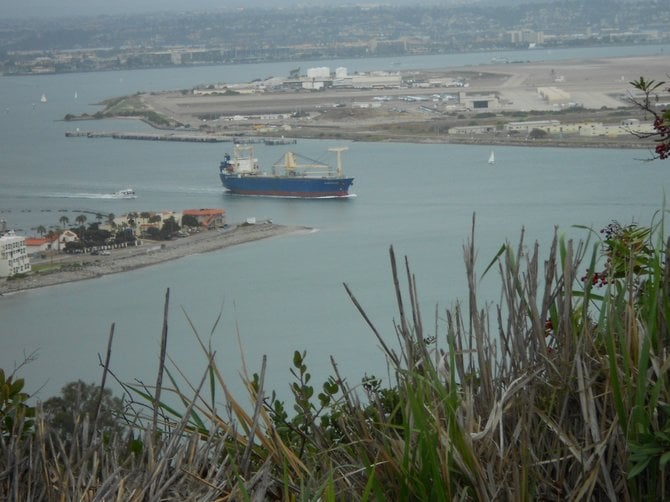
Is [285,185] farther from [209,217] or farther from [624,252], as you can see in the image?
[624,252]

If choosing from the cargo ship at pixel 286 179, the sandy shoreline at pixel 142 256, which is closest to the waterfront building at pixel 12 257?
the sandy shoreline at pixel 142 256

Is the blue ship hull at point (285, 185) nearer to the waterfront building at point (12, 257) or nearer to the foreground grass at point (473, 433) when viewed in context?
the waterfront building at point (12, 257)

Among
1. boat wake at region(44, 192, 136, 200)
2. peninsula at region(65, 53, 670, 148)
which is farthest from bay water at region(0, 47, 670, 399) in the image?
peninsula at region(65, 53, 670, 148)

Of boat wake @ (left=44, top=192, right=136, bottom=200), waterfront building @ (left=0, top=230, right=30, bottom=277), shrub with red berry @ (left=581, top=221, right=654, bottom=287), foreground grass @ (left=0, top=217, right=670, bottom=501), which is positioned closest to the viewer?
foreground grass @ (left=0, top=217, right=670, bottom=501)

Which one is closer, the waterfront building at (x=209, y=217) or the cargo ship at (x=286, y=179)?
the waterfront building at (x=209, y=217)

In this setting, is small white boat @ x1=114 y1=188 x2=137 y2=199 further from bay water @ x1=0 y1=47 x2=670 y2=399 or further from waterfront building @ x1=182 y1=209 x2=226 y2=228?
waterfront building @ x1=182 y1=209 x2=226 y2=228
